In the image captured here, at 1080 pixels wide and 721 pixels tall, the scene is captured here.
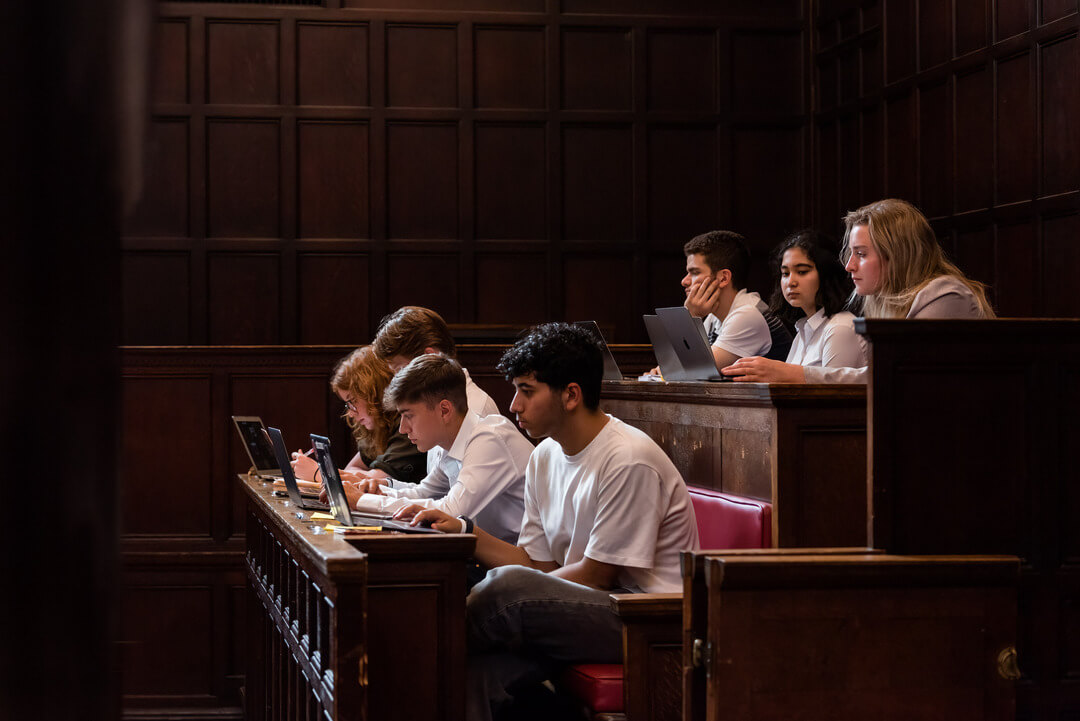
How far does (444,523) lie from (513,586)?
0.75ft

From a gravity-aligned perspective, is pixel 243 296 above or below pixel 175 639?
above

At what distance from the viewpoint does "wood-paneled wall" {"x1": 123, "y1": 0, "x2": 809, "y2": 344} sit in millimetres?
7211

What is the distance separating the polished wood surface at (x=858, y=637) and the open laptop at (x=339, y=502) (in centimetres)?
90

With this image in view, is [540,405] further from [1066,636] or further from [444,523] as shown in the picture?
[1066,636]

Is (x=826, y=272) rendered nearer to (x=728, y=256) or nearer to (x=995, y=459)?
(x=728, y=256)

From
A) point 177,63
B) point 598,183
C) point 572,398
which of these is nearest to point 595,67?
point 598,183

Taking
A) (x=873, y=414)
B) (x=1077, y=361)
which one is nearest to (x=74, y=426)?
(x=873, y=414)

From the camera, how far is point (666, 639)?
8.89 feet

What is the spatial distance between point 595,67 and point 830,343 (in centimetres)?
407

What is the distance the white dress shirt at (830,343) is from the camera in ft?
12.4

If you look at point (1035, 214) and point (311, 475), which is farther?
point (1035, 214)

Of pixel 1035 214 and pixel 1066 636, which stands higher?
pixel 1035 214

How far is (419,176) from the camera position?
740cm

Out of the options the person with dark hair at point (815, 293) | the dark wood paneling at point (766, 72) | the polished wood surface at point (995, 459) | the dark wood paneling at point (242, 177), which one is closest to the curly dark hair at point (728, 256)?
the person with dark hair at point (815, 293)
